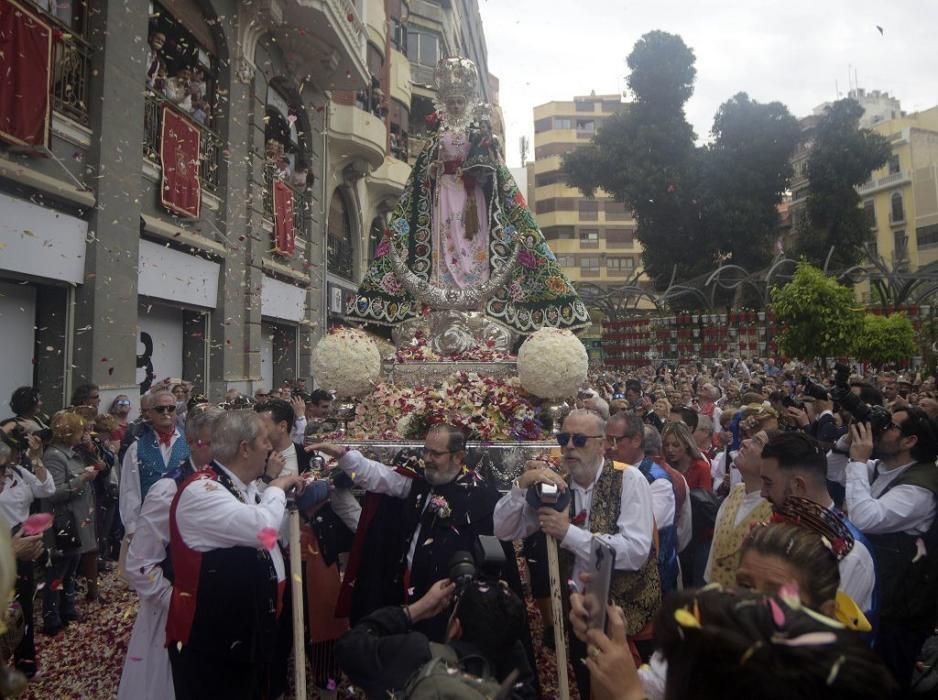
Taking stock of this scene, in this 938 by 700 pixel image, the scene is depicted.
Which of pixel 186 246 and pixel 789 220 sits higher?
pixel 789 220

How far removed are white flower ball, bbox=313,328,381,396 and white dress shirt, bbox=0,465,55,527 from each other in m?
2.04

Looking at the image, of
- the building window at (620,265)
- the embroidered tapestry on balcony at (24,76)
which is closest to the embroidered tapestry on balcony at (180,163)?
the embroidered tapestry on balcony at (24,76)

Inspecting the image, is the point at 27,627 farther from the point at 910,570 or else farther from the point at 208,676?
the point at 910,570

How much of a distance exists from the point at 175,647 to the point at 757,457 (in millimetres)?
2798

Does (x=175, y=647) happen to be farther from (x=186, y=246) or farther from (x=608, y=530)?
(x=186, y=246)

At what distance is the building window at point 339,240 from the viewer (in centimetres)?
1859

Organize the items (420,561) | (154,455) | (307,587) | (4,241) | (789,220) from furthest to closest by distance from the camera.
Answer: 1. (789,220)
2. (4,241)
3. (154,455)
4. (307,587)
5. (420,561)

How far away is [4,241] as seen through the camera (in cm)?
743

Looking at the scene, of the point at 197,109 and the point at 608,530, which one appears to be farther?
the point at 197,109

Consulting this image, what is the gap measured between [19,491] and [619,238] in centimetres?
4687

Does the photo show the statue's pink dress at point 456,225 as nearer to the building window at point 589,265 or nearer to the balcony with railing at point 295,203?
the balcony with railing at point 295,203

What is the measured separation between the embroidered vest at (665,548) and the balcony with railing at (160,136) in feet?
30.7

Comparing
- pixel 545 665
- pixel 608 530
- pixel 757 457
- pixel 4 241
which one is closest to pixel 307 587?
pixel 545 665

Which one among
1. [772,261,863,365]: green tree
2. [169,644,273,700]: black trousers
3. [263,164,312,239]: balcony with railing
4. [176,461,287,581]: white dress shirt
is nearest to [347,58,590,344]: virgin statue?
[176,461,287,581]: white dress shirt
